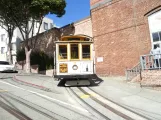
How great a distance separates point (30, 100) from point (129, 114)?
14.4ft

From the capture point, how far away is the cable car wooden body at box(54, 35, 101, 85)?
14859 millimetres

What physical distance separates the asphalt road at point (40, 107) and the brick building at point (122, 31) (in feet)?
27.4

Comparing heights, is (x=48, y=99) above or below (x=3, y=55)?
below

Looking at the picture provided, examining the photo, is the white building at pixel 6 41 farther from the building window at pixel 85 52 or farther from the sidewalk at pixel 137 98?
the sidewalk at pixel 137 98

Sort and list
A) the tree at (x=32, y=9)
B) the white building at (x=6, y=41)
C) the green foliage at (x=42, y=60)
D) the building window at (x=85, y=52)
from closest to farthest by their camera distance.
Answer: the building window at (x=85, y=52) < the tree at (x=32, y=9) < the green foliage at (x=42, y=60) < the white building at (x=6, y=41)

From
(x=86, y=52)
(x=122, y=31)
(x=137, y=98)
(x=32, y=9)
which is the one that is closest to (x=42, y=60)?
(x=32, y=9)

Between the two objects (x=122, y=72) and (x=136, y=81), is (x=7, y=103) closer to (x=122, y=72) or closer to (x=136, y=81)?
(x=136, y=81)

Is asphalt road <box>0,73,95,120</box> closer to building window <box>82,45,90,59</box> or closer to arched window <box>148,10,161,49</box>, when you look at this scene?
building window <box>82,45,90,59</box>

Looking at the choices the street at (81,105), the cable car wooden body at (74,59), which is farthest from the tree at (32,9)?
the street at (81,105)

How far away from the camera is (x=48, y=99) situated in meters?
11.2

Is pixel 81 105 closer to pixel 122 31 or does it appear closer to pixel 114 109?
pixel 114 109

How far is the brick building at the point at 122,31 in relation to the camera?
18.0 m

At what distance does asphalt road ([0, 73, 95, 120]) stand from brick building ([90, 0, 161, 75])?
8339 millimetres

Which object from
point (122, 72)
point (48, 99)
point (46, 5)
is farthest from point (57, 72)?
point (46, 5)
